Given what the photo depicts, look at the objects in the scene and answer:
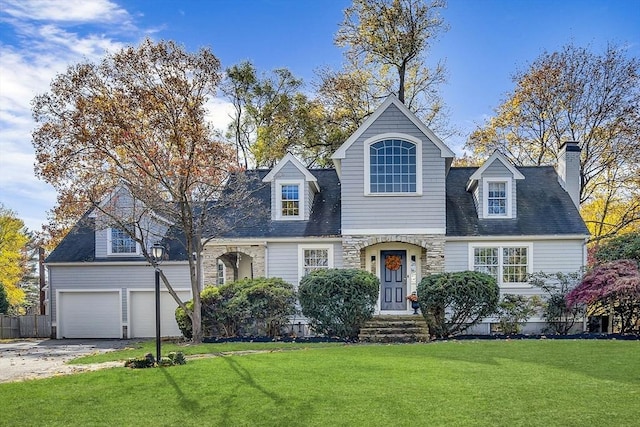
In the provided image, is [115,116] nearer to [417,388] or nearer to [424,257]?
[424,257]

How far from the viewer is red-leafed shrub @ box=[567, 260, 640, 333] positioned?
55.4 feet

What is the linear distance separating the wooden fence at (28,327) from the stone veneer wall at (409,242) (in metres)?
14.4

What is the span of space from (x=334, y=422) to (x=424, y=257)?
13192 millimetres

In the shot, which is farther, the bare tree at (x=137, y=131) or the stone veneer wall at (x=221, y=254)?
the stone veneer wall at (x=221, y=254)

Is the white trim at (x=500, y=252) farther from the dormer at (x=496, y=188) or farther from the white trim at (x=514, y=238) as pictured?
the dormer at (x=496, y=188)

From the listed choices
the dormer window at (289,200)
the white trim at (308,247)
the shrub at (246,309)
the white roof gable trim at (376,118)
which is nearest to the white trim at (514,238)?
the white roof gable trim at (376,118)

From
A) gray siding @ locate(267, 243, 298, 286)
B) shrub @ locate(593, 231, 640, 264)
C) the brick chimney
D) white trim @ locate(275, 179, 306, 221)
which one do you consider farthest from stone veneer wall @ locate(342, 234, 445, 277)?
the brick chimney

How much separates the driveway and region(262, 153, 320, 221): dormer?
7.34 meters

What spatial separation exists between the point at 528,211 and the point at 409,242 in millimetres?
4939

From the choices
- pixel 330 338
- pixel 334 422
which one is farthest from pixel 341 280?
pixel 334 422

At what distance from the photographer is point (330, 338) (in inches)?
690

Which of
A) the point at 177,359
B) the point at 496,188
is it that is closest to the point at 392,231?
the point at 496,188

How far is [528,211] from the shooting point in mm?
21219

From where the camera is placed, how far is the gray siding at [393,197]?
1989 cm
